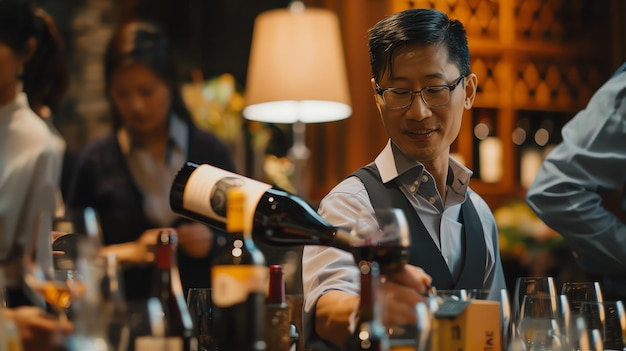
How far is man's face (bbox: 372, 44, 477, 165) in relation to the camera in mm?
1449

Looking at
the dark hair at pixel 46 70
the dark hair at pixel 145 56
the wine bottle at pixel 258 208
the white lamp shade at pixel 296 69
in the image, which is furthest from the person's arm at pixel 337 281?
the white lamp shade at pixel 296 69

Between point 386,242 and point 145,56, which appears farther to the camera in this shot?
point 145,56

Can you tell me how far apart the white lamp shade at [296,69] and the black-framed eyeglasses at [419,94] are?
1.75 meters

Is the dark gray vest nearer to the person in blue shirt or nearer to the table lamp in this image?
the person in blue shirt

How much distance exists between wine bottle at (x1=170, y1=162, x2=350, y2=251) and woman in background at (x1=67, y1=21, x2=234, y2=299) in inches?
59.2

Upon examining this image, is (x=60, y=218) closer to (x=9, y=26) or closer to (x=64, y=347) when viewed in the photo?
(x=64, y=347)

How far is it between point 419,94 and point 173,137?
1.46 m

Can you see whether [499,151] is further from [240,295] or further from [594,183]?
[240,295]

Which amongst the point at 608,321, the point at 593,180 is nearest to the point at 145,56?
the point at 593,180

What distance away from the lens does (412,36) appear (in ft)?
4.79

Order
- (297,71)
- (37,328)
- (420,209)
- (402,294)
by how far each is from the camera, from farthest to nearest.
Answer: (297,71)
(420,209)
(402,294)
(37,328)

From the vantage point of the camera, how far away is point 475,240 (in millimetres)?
1540

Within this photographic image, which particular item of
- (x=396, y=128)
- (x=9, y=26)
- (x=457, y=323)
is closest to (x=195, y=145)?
(x=9, y=26)

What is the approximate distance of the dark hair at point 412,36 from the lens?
1.46 metres
